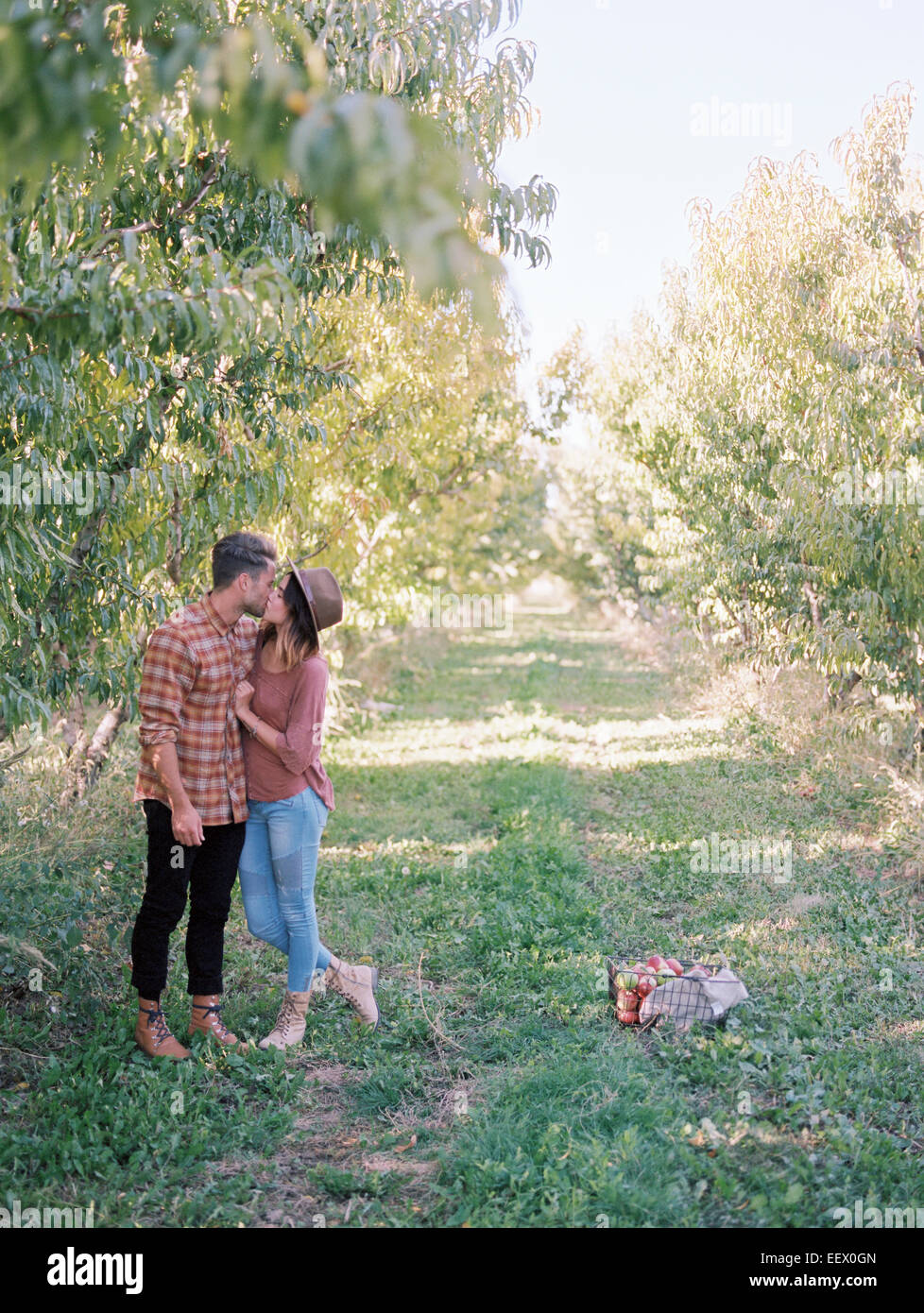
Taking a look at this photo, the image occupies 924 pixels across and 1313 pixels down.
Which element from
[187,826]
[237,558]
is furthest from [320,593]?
[187,826]

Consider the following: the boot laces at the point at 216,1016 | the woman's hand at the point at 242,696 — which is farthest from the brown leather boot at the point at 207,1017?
the woman's hand at the point at 242,696

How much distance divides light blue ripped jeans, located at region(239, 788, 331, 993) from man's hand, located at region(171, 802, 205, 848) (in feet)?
1.32

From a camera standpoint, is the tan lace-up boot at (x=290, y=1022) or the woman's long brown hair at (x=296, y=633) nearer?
the woman's long brown hair at (x=296, y=633)

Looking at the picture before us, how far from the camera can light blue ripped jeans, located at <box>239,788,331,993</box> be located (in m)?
4.61

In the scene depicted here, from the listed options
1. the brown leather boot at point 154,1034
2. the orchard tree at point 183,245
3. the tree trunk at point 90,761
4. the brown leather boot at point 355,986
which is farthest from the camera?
the tree trunk at point 90,761

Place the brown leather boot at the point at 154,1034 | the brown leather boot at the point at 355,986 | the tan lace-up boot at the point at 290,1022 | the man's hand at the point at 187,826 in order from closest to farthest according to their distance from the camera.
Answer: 1. the man's hand at the point at 187,826
2. the brown leather boot at the point at 154,1034
3. the tan lace-up boot at the point at 290,1022
4. the brown leather boot at the point at 355,986

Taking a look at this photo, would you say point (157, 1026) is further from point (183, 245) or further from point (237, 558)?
point (183, 245)

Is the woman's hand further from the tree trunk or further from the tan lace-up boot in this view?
the tree trunk

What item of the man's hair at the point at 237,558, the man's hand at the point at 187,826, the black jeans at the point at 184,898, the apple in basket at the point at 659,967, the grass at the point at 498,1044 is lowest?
the grass at the point at 498,1044

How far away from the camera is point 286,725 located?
457 centimetres

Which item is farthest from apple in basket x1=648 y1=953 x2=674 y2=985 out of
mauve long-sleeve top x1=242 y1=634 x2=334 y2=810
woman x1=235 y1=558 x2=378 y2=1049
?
mauve long-sleeve top x1=242 y1=634 x2=334 y2=810

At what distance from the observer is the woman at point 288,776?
177 inches

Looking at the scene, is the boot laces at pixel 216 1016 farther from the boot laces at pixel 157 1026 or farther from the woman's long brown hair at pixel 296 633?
the woman's long brown hair at pixel 296 633

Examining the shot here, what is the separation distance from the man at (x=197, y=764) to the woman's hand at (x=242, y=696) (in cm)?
2
